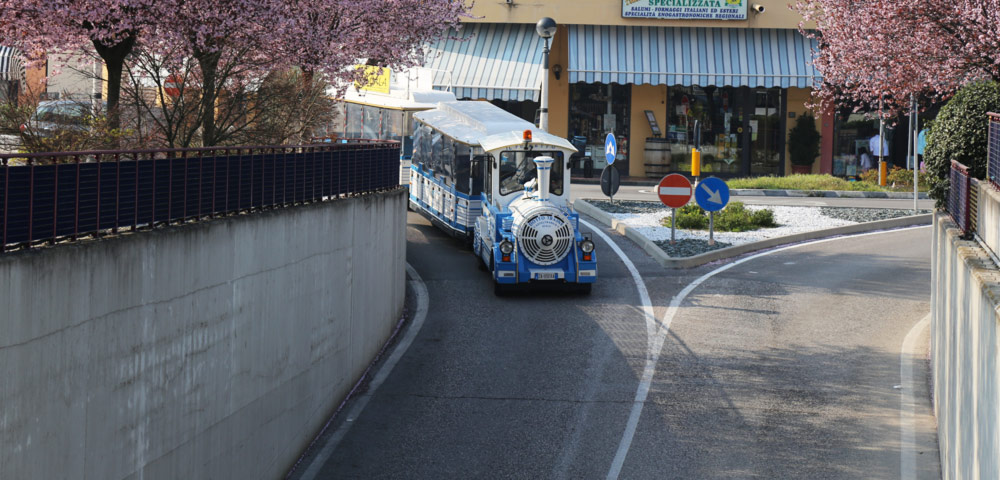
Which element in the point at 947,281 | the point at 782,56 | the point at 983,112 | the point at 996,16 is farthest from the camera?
the point at 782,56

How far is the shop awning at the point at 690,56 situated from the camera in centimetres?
3894

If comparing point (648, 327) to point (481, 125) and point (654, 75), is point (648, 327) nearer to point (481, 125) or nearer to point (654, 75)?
point (481, 125)

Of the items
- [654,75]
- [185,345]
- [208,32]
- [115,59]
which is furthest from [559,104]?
[185,345]

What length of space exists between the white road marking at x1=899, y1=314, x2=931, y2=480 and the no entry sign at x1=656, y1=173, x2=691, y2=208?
5819mm

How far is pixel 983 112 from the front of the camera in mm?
14039

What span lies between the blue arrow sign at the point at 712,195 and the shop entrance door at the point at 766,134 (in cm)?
1849

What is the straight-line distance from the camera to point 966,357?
32.8ft

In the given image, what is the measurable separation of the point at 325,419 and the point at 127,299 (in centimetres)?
576

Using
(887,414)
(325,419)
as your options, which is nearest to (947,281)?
(887,414)

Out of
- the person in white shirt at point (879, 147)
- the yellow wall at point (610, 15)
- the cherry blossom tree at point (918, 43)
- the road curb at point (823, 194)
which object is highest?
the yellow wall at point (610, 15)

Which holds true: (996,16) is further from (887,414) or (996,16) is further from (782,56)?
(782,56)

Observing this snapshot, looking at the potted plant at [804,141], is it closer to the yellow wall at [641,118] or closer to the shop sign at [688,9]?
the shop sign at [688,9]

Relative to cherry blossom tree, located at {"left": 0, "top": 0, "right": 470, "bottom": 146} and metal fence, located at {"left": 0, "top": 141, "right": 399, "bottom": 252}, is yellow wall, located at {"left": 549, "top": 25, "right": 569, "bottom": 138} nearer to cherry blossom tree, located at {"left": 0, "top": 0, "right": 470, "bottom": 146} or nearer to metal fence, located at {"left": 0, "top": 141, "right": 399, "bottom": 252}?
cherry blossom tree, located at {"left": 0, "top": 0, "right": 470, "bottom": 146}

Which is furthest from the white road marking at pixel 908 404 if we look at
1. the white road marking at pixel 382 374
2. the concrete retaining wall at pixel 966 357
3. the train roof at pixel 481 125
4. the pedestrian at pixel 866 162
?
the pedestrian at pixel 866 162
